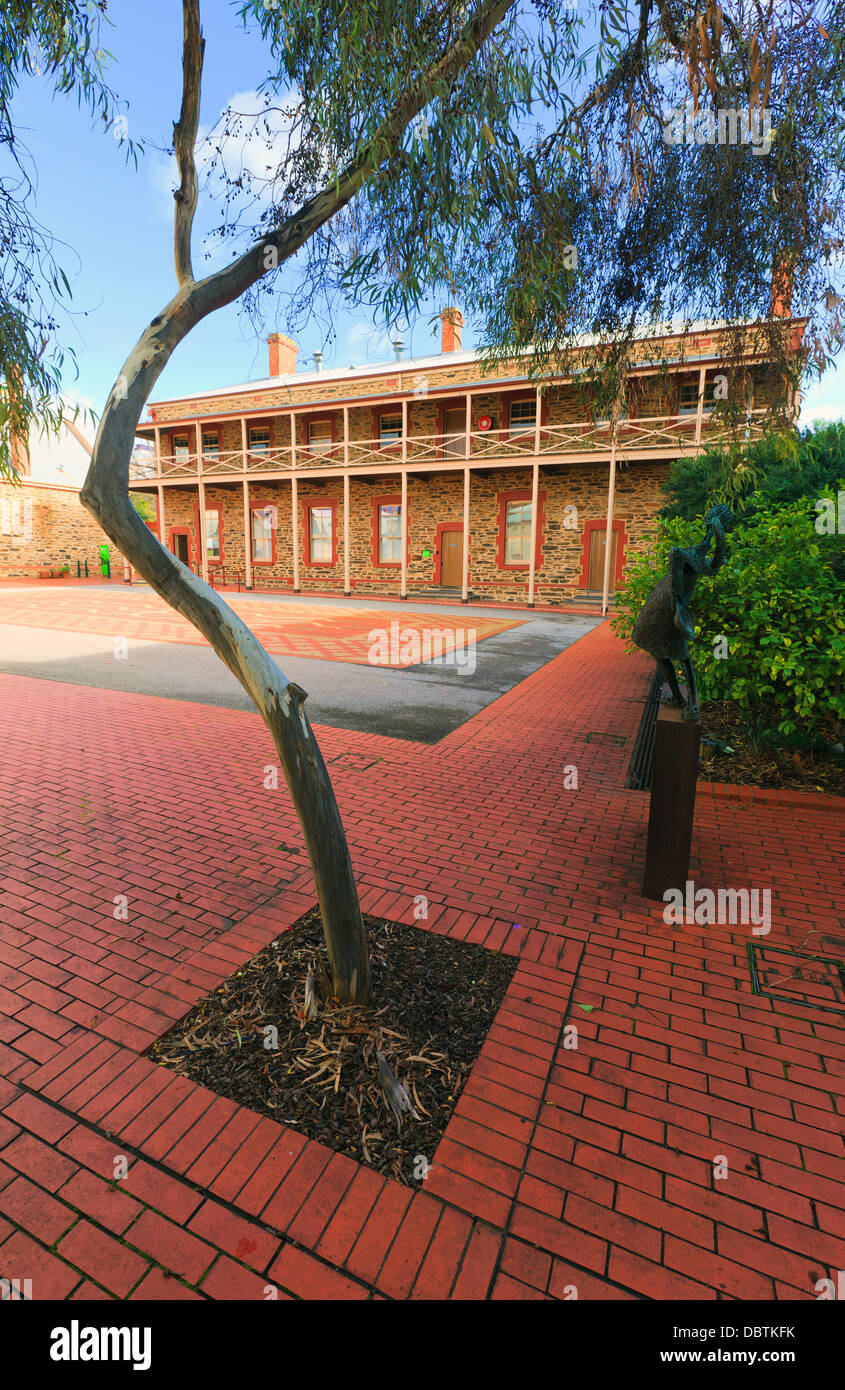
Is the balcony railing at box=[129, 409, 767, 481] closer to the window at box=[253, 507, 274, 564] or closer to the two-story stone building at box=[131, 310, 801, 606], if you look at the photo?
the two-story stone building at box=[131, 310, 801, 606]

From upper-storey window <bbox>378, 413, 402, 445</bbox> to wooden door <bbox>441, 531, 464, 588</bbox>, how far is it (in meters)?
3.73

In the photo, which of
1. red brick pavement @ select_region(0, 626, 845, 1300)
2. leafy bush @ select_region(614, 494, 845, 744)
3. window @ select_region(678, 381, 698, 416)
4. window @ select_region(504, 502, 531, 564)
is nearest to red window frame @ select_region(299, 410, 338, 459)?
window @ select_region(504, 502, 531, 564)

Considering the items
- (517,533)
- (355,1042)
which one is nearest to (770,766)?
(355,1042)

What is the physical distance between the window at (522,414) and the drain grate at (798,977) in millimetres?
18510

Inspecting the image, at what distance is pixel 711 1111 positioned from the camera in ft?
7.59

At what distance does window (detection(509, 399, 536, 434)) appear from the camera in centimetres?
1941

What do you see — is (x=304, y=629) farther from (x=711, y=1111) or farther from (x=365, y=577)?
(x=711, y=1111)

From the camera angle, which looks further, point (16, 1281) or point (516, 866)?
point (516, 866)

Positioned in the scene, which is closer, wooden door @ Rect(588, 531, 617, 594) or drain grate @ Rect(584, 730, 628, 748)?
drain grate @ Rect(584, 730, 628, 748)

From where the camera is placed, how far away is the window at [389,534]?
21875 millimetres

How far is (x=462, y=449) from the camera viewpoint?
2000cm

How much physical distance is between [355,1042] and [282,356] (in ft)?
94.7
